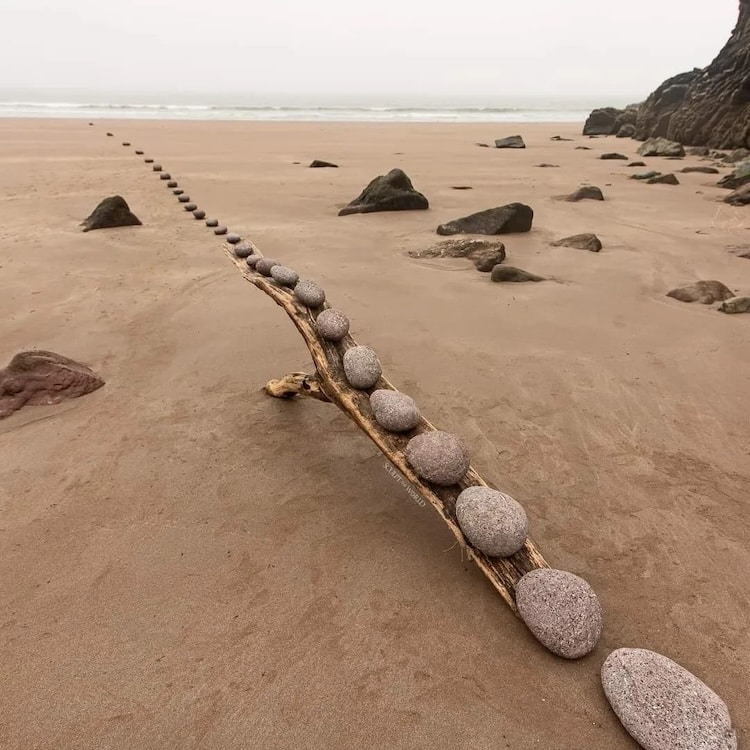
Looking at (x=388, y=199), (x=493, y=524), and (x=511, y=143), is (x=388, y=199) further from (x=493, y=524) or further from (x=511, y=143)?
(x=511, y=143)

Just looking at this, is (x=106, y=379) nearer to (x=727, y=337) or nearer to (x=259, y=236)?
(x=259, y=236)

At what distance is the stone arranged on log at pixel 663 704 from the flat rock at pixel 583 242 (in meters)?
5.00

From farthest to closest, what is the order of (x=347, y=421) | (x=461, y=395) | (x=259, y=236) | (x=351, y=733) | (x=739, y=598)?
(x=259, y=236) < (x=461, y=395) < (x=347, y=421) < (x=739, y=598) < (x=351, y=733)

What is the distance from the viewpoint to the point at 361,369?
2.62m

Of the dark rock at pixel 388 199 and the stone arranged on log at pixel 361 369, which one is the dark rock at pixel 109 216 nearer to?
the dark rock at pixel 388 199

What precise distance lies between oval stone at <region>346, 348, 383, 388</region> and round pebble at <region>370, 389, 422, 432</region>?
0.20 meters

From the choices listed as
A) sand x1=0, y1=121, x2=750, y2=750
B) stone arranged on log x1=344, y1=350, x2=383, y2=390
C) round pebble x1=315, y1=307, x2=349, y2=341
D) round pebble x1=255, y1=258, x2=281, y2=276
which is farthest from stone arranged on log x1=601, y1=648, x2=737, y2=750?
round pebble x1=255, y1=258, x2=281, y2=276

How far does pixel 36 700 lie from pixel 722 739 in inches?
76.1

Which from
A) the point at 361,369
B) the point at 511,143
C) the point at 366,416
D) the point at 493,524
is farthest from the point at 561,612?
the point at 511,143

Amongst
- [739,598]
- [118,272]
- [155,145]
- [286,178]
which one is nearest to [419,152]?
[286,178]

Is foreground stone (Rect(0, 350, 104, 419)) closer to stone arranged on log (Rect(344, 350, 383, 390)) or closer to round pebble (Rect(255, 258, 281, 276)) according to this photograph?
round pebble (Rect(255, 258, 281, 276))

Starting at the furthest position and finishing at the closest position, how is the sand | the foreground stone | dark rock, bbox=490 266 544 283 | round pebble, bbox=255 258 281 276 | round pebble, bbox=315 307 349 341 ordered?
dark rock, bbox=490 266 544 283, round pebble, bbox=255 258 281 276, the foreground stone, round pebble, bbox=315 307 349 341, the sand

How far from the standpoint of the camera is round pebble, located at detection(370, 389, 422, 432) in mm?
2352

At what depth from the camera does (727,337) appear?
379 centimetres
